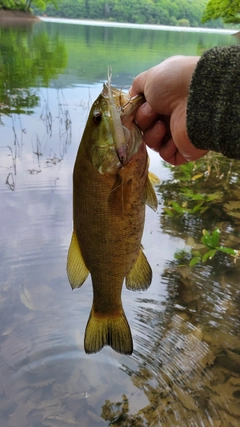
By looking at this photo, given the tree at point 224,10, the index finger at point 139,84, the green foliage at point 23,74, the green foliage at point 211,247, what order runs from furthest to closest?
1. the tree at point 224,10
2. the green foliage at point 23,74
3. the green foliage at point 211,247
4. the index finger at point 139,84

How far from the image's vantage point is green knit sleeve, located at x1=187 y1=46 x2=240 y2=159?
1611mm

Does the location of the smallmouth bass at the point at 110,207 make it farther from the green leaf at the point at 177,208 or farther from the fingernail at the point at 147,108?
the green leaf at the point at 177,208

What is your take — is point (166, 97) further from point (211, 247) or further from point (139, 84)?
point (211, 247)

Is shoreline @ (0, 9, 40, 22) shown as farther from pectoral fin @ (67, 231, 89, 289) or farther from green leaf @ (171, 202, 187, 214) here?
pectoral fin @ (67, 231, 89, 289)

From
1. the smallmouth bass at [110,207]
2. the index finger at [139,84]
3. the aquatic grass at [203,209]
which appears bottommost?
the aquatic grass at [203,209]

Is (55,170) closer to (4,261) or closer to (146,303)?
(4,261)

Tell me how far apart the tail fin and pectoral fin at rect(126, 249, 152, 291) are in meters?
0.22

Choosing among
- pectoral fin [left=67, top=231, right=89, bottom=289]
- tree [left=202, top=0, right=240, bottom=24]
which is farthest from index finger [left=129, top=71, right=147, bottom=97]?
tree [left=202, top=0, right=240, bottom=24]

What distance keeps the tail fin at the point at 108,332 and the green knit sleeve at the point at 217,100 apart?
1.15 m

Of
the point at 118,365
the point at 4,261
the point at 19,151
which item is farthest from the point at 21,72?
the point at 118,365

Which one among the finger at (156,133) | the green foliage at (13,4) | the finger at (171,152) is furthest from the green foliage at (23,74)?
the green foliage at (13,4)

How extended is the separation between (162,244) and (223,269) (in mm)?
684

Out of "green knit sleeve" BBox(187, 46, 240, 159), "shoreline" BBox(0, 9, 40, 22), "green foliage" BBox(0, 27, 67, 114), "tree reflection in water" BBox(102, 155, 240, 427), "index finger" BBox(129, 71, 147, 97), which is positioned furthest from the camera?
"shoreline" BBox(0, 9, 40, 22)

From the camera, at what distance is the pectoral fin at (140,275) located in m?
2.21
